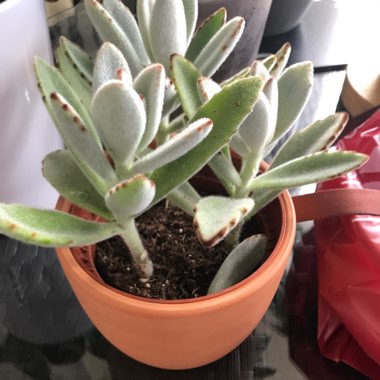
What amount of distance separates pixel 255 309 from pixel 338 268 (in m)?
0.12

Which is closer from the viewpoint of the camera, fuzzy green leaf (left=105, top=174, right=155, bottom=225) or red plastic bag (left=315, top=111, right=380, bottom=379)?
fuzzy green leaf (left=105, top=174, right=155, bottom=225)

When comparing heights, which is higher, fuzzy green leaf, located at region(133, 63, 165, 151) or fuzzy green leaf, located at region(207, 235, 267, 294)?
fuzzy green leaf, located at region(133, 63, 165, 151)

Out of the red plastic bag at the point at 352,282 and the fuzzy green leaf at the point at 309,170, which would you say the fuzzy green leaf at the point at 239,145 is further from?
the red plastic bag at the point at 352,282

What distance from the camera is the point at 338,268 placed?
1.43 feet

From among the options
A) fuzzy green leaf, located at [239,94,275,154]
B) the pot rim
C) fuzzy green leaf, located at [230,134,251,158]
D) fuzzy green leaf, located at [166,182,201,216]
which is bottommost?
the pot rim

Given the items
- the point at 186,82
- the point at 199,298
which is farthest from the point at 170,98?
the point at 199,298

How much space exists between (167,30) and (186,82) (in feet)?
0.12

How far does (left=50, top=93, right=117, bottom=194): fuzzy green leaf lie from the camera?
0.27 metres

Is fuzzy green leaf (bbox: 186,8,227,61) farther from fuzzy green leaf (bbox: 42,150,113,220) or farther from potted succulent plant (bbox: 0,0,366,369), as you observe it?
fuzzy green leaf (bbox: 42,150,113,220)

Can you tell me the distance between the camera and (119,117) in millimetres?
262

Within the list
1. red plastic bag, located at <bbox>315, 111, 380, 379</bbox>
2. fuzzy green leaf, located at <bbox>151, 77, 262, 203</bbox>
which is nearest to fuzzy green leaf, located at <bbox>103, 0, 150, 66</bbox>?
fuzzy green leaf, located at <bbox>151, 77, 262, 203</bbox>

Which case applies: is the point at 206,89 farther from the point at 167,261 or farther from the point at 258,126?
the point at 167,261

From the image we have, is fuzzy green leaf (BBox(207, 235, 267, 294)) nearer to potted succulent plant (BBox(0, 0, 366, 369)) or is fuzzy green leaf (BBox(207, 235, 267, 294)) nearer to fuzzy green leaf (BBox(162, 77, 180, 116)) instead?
potted succulent plant (BBox(0, 0, 366, 369))

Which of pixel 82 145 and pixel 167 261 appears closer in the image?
pixel 82 145
